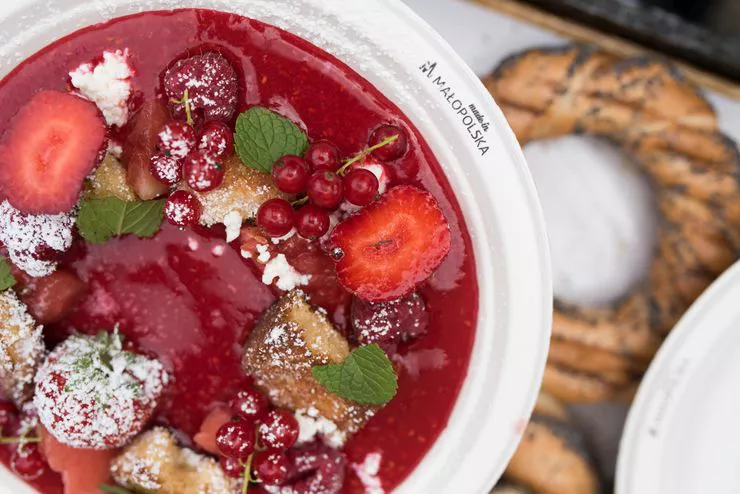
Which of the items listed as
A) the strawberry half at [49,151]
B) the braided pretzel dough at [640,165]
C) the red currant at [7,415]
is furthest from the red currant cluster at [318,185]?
the red currant at [7,415]

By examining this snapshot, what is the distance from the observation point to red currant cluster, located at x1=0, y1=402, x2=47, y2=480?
177cm

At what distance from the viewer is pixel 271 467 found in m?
1.65

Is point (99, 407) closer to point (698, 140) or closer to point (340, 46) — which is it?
point (340, 46)

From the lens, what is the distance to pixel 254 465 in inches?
66.4

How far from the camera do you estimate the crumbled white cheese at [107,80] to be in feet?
5.26

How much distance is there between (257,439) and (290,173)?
610 mm

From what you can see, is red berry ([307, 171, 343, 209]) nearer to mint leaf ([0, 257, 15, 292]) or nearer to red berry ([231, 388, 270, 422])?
red berry ([231, 388, 270, 422])

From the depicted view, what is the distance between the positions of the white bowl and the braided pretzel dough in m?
0.45

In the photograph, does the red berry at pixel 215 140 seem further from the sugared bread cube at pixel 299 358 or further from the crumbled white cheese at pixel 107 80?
the sugared bread cube at pixel 299 358

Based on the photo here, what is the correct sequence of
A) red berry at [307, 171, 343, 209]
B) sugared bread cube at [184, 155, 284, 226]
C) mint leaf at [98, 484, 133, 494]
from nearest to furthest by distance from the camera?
red berry at [307, 171, 343, 209] → sugared bread cube at [184, 155, 284, 226] → mint leaf at [98, 484, 133, 494]

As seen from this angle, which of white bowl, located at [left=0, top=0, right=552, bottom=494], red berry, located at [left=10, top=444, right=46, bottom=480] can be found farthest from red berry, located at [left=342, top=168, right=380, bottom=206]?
red berry, located at [left=10, top=444, right=46, bottom=480]

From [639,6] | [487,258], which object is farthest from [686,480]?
[639,6]

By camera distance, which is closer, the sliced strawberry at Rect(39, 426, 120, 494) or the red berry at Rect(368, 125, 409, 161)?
the red berry at Rect(368, 125, 409, 161)

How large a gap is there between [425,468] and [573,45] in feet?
4.07
